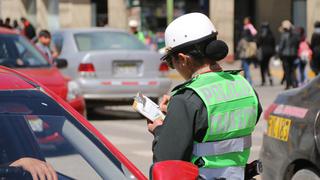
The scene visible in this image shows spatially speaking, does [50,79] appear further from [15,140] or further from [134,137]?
[15,140]

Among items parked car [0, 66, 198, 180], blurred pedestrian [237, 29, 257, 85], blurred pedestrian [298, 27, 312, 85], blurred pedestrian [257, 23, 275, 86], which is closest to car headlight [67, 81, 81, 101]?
parked car [0, 66, 198, 180]

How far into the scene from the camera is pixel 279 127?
6.71 metres

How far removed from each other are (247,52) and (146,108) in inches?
712

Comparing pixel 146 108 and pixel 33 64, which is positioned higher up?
pixel 146 108

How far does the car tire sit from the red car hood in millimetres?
4486

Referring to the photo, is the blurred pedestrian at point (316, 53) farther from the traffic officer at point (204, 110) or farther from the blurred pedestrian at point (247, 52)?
the traffic officer at point (204, 110)

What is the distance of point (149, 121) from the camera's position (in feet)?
12.8

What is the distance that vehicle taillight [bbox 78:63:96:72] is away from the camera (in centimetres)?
1358

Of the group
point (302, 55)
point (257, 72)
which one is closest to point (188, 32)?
point (302, 55)

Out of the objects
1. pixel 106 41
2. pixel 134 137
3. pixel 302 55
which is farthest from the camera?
pixel 302 55

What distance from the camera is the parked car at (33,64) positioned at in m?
10.3

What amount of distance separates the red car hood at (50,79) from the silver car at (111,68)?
3012 millimetres

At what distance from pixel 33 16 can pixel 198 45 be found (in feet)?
118

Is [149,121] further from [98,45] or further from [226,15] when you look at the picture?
[226,15]
